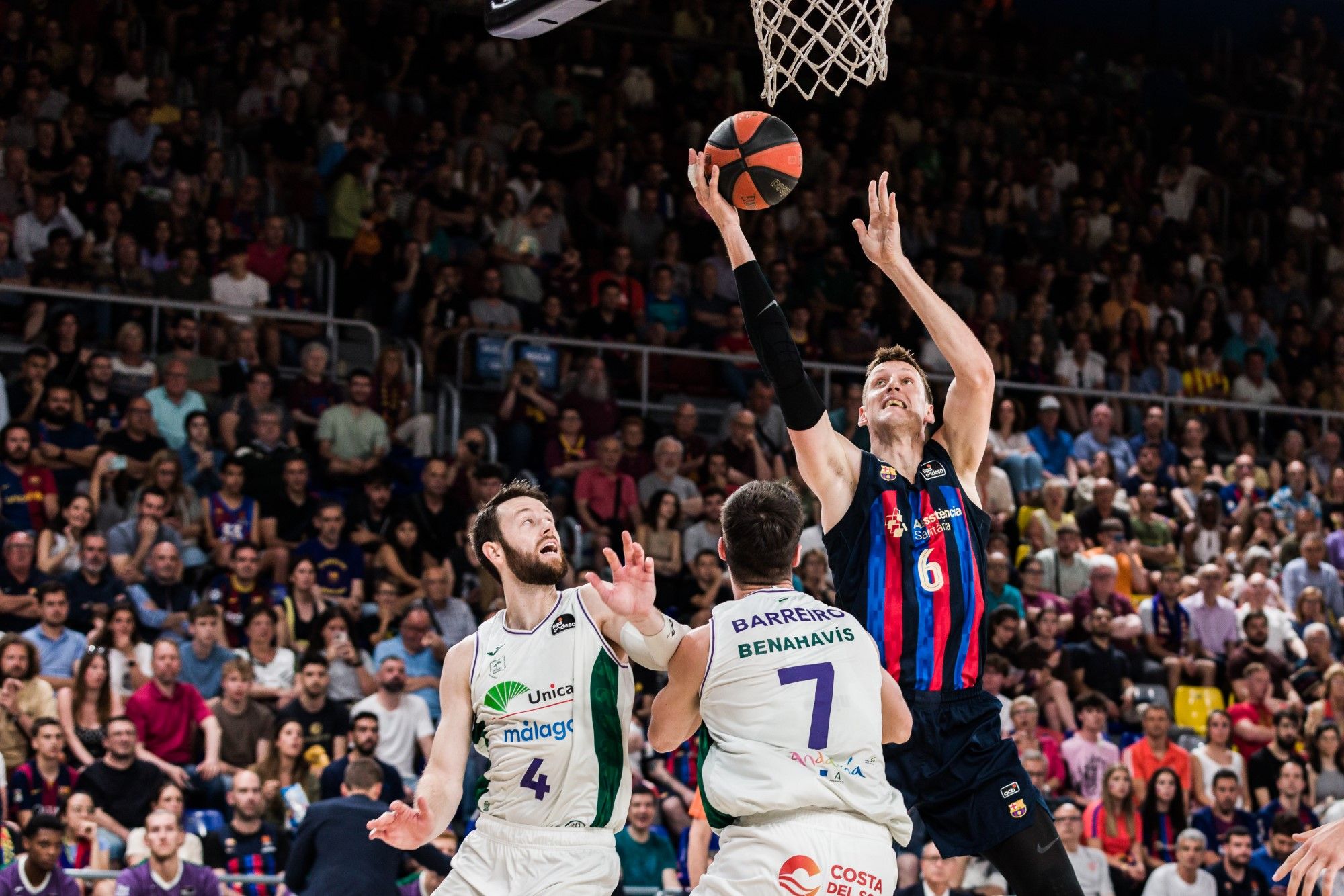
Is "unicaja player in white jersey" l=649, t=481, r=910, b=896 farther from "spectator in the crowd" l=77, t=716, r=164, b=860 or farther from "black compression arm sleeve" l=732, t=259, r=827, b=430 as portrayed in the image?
"spectator in the crowd" l=77, t=716, r=164, b=860

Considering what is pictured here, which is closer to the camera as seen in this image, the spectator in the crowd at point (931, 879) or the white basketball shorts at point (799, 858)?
the white basketball shorts at point (799, 858)

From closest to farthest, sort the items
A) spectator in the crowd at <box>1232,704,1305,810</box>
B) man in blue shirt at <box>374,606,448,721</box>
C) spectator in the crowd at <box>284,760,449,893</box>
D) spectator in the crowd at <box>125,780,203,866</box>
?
spectator in the crowd at <box>284,760,449,893</box> < spectator in the crowd at <box>125,780,203,866</box> < man in blue shirt at <box>374,606,448,721</box> < spectator in the crowd at <box>1232,704,1305,810</box>

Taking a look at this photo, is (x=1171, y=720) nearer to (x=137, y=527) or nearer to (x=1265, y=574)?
(x=1265, y=574)

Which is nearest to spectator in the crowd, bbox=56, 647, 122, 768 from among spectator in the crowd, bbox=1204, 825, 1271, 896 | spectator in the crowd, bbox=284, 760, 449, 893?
spectator in the crowd, bbox=284, 760, 449, 893

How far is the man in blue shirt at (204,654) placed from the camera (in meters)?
12.1

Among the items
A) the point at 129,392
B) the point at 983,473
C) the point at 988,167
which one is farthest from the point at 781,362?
the point at 988,167

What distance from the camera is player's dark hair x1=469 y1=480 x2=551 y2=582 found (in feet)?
20.6

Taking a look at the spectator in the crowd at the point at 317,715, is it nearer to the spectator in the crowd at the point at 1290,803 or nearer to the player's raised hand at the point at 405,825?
the player's raised hand at the point at 405,825

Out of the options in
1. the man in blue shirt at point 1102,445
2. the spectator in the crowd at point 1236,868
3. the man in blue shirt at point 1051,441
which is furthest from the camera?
the man in blue shirt at point 1102,445

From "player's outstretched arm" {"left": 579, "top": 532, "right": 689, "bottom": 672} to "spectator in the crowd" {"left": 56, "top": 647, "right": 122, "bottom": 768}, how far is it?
265 inches

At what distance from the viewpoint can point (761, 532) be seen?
17.7ft

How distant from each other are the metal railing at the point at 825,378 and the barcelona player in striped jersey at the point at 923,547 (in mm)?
9651

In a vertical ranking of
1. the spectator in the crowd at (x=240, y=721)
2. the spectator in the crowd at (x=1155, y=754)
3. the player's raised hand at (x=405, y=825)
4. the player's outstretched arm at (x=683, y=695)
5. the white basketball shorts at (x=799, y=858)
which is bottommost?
the spectator in the crowd at (x=1155, y=754)

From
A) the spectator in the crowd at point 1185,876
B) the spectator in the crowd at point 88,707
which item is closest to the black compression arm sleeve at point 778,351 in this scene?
the spectator in the crowd at point 88,707
